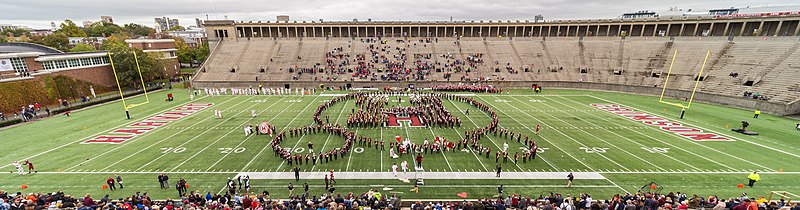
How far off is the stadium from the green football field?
122mm

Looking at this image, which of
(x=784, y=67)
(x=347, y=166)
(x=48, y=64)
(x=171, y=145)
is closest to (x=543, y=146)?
(x=347, y=166)

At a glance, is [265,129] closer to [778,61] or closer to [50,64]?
[50,64]

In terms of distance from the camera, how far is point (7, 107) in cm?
2845

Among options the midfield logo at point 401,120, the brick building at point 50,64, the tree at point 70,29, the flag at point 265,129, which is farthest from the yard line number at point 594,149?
the tree at point 70,29

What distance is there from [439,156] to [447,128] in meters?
5.94

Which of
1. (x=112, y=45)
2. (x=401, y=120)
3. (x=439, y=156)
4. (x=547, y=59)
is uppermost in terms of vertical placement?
(x=112, y=45)

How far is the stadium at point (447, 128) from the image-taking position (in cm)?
1390

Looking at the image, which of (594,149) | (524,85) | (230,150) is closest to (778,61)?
(524,85)

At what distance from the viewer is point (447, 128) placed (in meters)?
23.7

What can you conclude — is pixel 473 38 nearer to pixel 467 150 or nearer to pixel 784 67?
pixel 784 67

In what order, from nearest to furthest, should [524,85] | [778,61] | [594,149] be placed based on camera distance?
1. [594,149]
2. [778,61]
3. [524,85]

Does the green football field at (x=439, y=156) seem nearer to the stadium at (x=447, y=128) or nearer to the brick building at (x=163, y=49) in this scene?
the stadium at (x=447, y=128)

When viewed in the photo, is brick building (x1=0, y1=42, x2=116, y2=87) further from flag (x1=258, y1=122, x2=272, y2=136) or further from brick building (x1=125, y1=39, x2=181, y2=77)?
flag (x1=258, y1=122, x2=272, y2=136)

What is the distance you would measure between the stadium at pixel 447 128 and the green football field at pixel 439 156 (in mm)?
122
